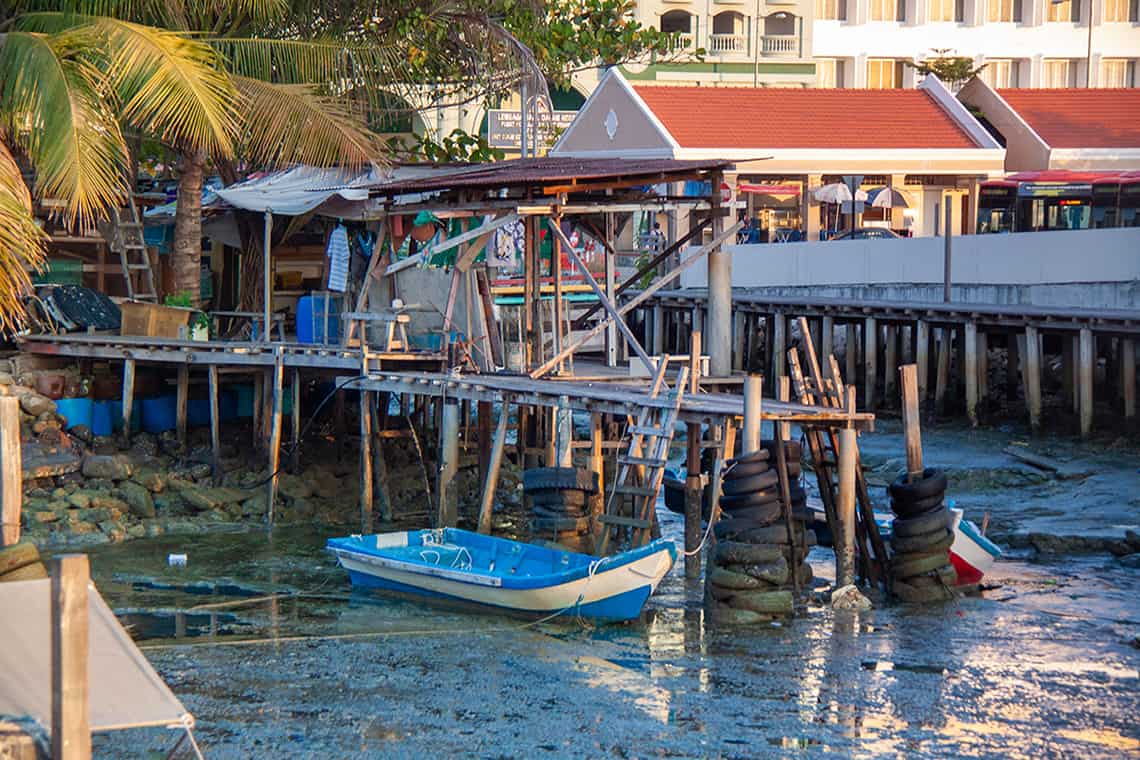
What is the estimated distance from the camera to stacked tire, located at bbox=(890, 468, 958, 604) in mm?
17969

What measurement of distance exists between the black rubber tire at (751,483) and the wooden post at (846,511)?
91 cm

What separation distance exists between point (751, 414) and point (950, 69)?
4755 centimetres

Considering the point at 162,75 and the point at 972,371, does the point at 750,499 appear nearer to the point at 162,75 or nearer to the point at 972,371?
the point at 162,75

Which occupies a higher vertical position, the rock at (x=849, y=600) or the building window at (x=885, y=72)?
the building window at (x=885, y=72)

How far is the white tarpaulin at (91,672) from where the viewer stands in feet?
32.5

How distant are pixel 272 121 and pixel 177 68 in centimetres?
378

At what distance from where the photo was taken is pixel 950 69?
2422 inches

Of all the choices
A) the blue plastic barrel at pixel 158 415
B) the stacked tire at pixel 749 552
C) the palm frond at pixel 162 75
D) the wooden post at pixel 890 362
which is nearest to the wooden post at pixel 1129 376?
the wooden post at pixel 890 362

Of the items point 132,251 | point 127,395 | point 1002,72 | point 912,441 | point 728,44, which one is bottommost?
point 912,441

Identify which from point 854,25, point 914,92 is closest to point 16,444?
point 914,92

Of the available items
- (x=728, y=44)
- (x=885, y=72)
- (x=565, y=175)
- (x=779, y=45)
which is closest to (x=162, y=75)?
(x=565, y=175)

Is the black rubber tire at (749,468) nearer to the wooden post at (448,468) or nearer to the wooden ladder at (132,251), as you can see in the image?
the wooden post at (448,468)

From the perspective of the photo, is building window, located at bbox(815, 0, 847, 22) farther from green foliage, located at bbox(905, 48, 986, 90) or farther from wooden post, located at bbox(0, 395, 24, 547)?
wooden post, located at bbox(0, 395, 24, 547)

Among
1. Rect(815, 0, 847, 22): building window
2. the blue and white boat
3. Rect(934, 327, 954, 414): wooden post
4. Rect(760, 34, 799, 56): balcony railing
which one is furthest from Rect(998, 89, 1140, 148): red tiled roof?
the blue and white boat
